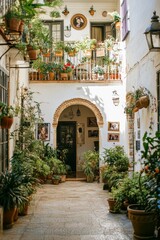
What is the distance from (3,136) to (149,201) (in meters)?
3.72

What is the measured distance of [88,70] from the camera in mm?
12969

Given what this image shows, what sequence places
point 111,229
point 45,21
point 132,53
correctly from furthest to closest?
point 45,21 < point 132,53 < point 111,229

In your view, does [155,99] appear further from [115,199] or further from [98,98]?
[98,98]

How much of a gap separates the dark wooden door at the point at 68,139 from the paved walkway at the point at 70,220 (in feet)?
16.7

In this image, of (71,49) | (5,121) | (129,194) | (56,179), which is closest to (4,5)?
(5,121)

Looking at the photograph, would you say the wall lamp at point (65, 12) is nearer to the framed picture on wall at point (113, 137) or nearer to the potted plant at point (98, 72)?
the potted plant at point (98, 72)

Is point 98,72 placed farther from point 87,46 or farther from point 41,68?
point 41,68

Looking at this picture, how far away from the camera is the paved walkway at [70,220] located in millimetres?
6027

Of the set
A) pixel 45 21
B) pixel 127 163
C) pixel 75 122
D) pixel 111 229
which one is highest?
pixel 45 21

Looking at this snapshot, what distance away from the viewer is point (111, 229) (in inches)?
252

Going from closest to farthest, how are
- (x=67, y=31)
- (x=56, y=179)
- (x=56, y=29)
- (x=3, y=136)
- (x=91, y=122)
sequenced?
1. (x=3, y=136)
2. (x=56, y=179)
3. (x=67, y=31)
4. (x=56, y=29)
5. (x=91, y=122)

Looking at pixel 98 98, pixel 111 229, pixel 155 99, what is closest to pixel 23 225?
pixel 111 229

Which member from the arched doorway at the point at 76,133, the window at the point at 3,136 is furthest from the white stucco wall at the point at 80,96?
Result: the window at the point at 3,136

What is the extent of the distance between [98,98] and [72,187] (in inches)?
138
